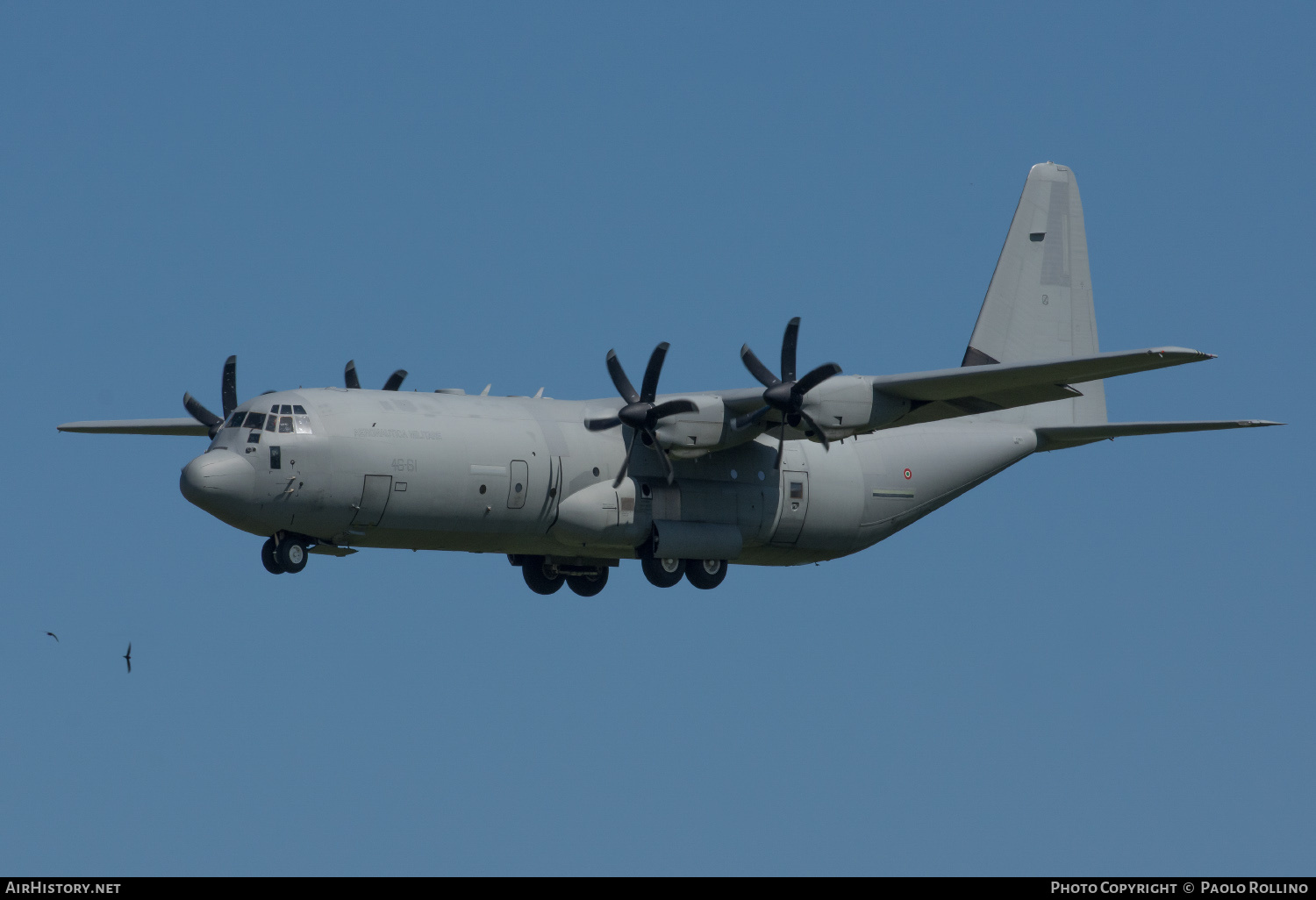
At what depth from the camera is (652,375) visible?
27.6m

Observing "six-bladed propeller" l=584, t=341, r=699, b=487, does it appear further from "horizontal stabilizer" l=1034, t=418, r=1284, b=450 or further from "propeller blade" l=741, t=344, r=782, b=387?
"horizontal stabilizer" l=1034, t=418, r=1284, b=450

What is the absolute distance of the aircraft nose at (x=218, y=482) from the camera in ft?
78.7

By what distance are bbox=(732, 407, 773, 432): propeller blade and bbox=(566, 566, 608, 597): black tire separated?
3.81 metres

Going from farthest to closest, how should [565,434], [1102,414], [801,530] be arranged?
[1102,414] → [801,530] → [565,434]

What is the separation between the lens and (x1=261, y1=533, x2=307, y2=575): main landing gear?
25078 millimetres

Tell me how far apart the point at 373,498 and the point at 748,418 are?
6317 mm

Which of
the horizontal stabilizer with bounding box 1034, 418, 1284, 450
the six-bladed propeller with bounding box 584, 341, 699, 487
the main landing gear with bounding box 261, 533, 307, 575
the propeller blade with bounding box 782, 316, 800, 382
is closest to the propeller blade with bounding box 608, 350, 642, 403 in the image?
the six-bladed propeller with bounding box 584, 341, 699, 487

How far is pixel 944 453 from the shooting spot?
31.0 m

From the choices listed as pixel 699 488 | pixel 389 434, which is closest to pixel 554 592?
pixel 699 488

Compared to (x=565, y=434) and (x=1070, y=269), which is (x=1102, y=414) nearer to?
(x=1070, y=269)

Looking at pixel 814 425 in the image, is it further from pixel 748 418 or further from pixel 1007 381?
pixel 1007 381

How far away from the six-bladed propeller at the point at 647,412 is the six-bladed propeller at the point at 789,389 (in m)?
1.16

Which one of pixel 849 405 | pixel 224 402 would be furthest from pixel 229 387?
pixel 849 405
